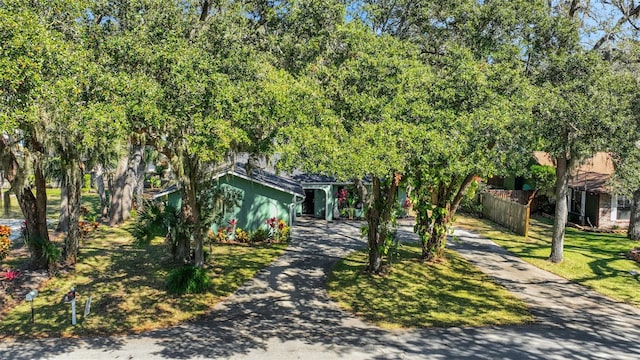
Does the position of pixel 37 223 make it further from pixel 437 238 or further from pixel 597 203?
pixel 597 203

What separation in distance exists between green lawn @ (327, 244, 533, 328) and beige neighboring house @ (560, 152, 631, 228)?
13.6 m

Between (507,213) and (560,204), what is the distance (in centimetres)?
A: 822

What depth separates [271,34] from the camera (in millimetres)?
16375

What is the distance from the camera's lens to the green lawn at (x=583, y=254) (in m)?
17.1

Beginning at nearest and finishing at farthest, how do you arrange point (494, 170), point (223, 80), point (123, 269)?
point (223, 80) < point (494, 170) < point (123, 269)

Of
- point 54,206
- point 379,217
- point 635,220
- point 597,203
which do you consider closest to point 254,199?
point 379,217

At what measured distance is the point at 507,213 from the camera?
2734 cm

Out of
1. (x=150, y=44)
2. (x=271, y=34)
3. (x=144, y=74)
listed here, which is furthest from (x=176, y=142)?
(x=271, y=34)

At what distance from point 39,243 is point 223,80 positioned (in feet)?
32.6

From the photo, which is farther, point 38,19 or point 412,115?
point 412,115

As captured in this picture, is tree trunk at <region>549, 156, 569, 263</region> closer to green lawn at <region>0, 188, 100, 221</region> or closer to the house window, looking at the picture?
the house window

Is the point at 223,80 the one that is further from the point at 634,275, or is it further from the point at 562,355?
the point at 634,275

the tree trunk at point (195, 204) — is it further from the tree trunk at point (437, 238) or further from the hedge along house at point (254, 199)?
the tree trunk at point (437, 238)

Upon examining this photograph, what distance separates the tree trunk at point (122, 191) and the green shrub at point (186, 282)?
1253 cm
